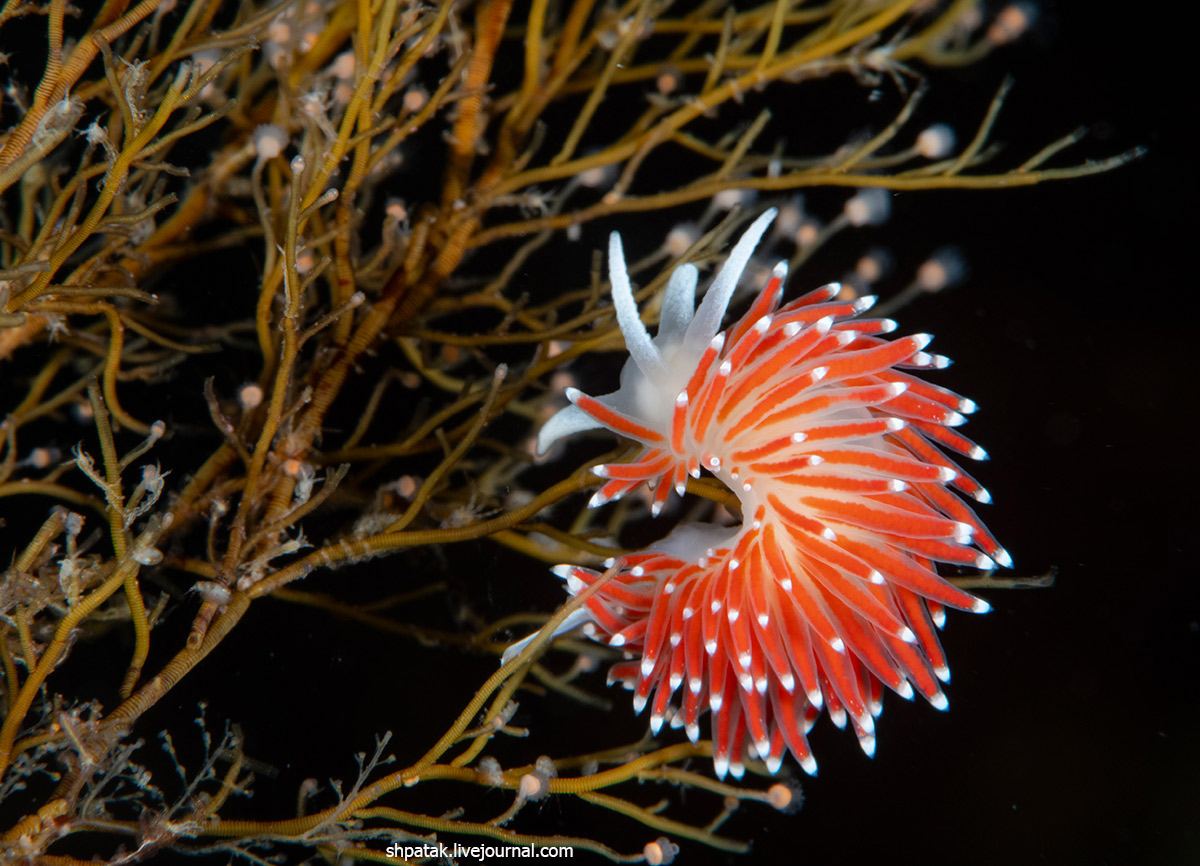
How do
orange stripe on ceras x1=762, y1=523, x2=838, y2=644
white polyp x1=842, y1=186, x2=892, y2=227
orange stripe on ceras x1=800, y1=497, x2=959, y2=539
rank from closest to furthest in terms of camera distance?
orange stripe on ceras x1=800, y1=497, x2=959, y2=539
orange stripe on ceras x1=762, y1=523, x2=838, y2=644
white polyp x1=842, y1=186, x2=892, y2=227

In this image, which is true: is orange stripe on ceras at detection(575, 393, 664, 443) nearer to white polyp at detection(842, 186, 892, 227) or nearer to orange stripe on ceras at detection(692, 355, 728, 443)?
orange stripe on ceras at detection(692, 355, 728, 443)

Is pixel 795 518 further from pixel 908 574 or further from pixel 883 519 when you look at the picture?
pixel 908 574

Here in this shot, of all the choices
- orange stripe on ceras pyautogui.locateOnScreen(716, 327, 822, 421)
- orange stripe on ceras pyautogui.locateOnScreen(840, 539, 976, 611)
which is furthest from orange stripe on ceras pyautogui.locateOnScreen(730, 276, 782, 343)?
orange stripe on ceras pyautogui.locateOnScreen(840, 539, 976, 611)

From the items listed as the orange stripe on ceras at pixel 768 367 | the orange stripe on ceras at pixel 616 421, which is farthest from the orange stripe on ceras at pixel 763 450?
the orange stripe on ceras at pixel 616 421

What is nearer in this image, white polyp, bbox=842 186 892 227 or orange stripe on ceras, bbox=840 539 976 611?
orange stripe on ceras, bbox=840 539 976 611

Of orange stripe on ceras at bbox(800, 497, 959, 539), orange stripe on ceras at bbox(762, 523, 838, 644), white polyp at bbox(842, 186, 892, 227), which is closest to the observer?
orange stripe on ceras at bbox(800, 497, 959, 539)

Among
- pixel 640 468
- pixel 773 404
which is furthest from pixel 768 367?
pixel 640 468

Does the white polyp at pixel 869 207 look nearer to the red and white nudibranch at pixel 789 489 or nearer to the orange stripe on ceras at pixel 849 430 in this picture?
the red and white nudibranch at pixel 789 489
